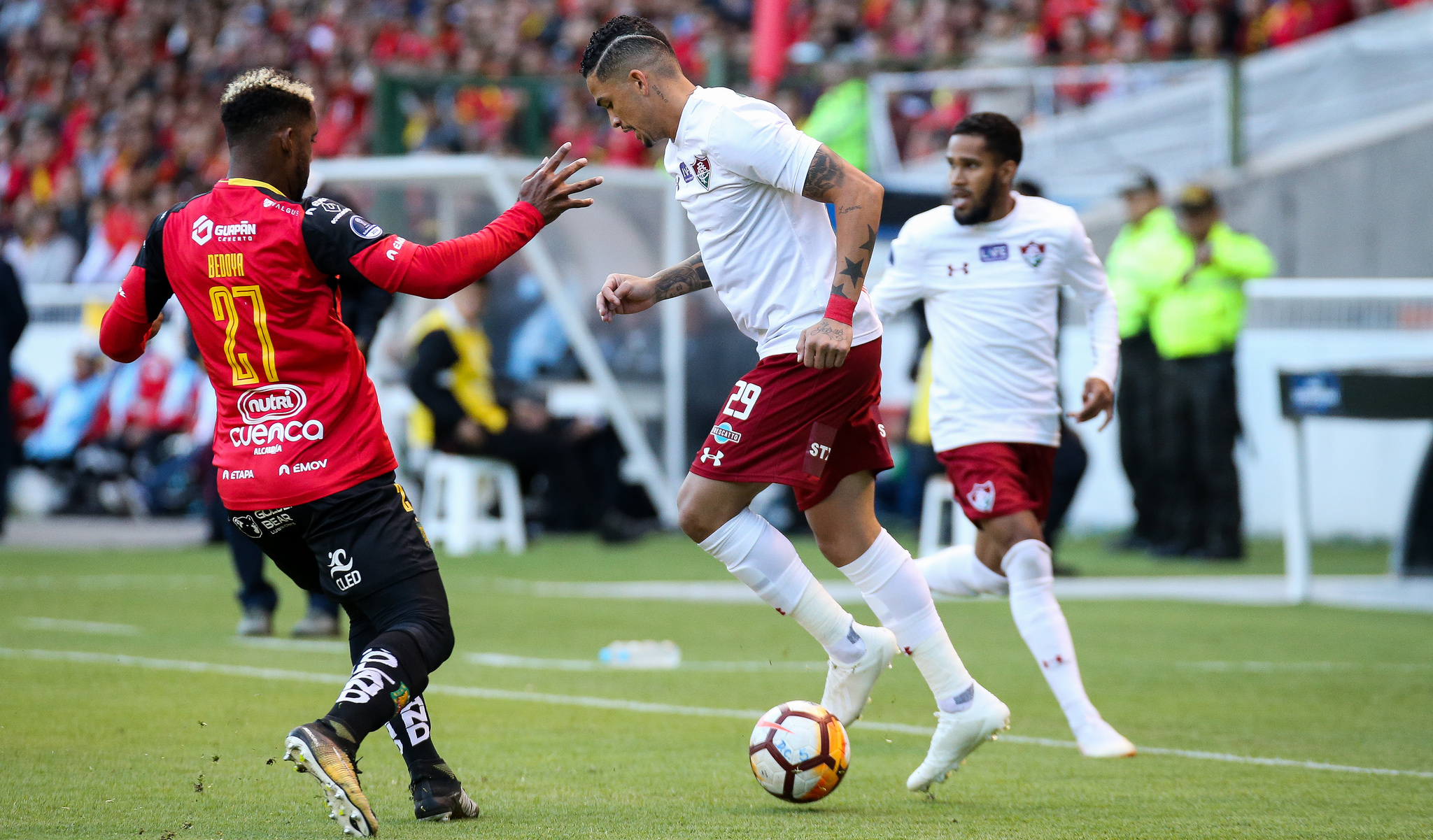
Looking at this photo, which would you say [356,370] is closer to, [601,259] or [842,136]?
[601,259]

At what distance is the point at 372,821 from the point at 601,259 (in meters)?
12.4

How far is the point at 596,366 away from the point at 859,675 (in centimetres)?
1039

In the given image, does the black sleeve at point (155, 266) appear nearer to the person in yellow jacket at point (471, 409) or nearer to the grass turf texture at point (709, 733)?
the grass turf texture at point (709, 733)

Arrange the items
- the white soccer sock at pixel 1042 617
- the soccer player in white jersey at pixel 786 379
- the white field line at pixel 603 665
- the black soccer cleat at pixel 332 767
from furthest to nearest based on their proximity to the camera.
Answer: the white field line at pixel 603 665 → the white soccer sock at pixel 1042 617 → the soccer player in white jersey at pixel 786 379 → the black soccer cleat at pixel 332 767

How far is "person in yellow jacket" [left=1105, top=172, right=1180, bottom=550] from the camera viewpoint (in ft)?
43.3

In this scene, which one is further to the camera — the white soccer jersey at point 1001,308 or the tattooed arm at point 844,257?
the white soccer jersey at point 1001,308

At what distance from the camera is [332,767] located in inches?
146

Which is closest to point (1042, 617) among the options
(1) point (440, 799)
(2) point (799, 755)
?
(2) point (799, 755)

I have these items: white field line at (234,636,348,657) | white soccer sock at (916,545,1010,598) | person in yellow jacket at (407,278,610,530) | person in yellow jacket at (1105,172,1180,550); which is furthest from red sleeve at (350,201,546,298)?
person in yellow jacket at (1105,172,1180,550)

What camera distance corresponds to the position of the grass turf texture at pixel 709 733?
4.35 metres

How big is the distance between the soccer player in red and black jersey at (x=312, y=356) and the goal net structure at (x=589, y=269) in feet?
34.6

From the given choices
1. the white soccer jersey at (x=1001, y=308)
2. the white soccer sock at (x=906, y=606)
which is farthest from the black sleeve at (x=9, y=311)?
the white soccer sock at (x=906, y=606)

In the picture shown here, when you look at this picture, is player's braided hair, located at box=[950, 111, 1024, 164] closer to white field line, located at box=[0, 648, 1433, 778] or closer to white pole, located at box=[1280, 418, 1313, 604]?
white field line, located at box=[0, 648, 1433, 778]

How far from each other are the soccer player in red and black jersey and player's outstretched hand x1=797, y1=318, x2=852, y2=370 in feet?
2.29
